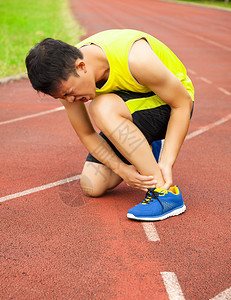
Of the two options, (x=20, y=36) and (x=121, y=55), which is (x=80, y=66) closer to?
(x=121, y=55)

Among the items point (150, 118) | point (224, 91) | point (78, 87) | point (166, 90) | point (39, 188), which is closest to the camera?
point (78, 87)

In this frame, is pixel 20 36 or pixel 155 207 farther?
pixel 20 36

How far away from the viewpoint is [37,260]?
103 inches

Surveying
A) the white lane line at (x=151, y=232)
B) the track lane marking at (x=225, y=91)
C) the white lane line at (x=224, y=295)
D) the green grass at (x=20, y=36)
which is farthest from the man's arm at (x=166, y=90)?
the green grass at (x=20, y=36)

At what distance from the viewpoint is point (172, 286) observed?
7.75 ft

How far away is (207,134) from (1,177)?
252 cm

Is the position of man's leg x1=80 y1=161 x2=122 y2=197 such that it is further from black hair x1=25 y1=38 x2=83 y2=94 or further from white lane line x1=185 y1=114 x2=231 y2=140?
white lane line x1=185 y1=114 x2=231 y2=140

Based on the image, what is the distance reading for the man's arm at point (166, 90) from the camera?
2.90 meters

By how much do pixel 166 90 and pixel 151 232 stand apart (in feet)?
3.16

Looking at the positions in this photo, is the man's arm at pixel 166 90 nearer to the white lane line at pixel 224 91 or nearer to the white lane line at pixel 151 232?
the white lane line at pixel 151 232

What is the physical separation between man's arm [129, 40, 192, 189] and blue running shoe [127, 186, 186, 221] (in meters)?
0.08

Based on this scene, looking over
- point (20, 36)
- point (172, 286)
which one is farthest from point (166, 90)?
point (20, 36)

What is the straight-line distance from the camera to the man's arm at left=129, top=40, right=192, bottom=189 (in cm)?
290

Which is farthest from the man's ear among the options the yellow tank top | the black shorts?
the black shorts
